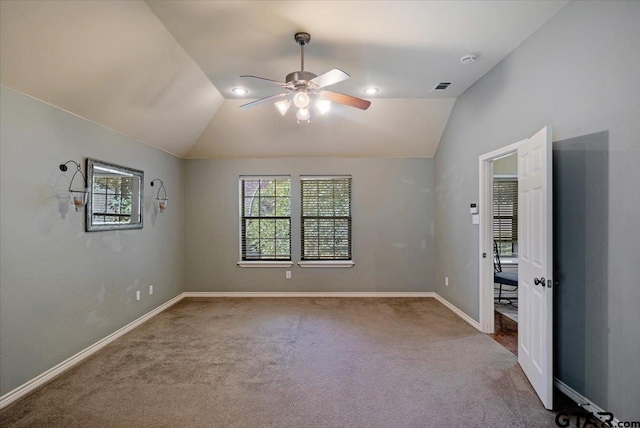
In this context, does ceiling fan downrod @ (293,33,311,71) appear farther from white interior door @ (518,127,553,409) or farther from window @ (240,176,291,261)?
window @ (240,176,291,261)

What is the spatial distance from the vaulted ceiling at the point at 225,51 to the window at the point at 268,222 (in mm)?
1328

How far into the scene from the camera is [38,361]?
2504 mm

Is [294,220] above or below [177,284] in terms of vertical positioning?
above

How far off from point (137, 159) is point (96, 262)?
1.42 metres

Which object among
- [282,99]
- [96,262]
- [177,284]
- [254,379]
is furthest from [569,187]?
[177,284]

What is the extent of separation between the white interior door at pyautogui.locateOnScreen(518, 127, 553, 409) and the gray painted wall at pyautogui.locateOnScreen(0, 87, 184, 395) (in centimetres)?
397

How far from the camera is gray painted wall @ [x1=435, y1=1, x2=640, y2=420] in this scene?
6.07 ft

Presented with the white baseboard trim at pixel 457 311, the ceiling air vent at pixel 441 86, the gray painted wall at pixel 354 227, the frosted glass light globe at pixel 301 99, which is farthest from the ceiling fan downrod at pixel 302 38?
the white baseboard trim at pixel 457 311

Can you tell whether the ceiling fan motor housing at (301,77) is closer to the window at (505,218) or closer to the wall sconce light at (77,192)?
the wall sconce light at (77,192)

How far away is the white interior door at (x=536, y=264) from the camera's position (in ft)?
7.08

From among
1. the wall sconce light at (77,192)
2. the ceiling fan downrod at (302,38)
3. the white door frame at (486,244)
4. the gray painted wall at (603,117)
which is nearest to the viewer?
the gray painted wall at (603,117)

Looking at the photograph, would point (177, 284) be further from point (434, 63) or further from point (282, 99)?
point (434, 63)

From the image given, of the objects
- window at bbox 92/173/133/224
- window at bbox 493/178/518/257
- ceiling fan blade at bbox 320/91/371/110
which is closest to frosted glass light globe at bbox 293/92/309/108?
ceiling fan blade at bbox 320/91/371/110

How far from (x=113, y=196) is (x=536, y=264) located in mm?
4253
